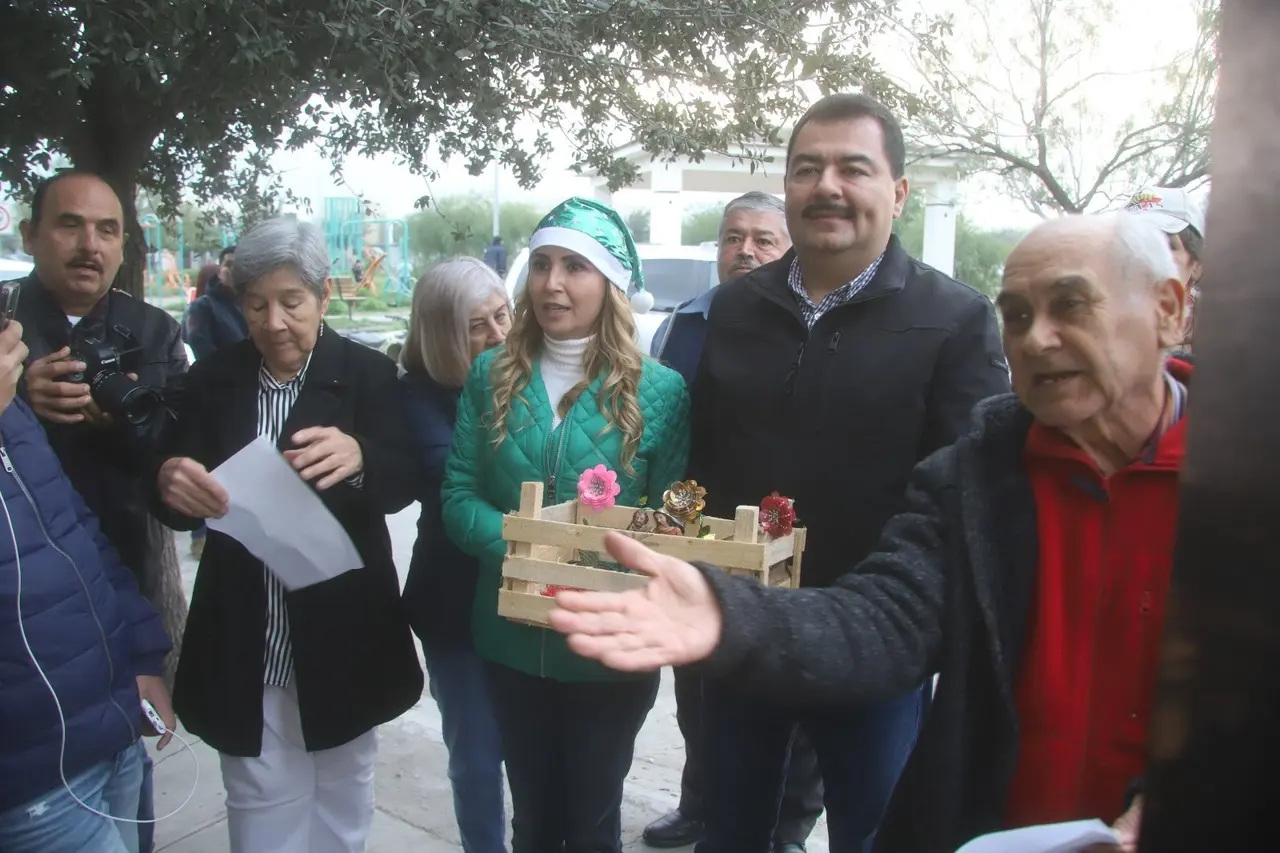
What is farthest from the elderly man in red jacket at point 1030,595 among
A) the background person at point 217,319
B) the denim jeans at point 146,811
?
the background person at point 217,319

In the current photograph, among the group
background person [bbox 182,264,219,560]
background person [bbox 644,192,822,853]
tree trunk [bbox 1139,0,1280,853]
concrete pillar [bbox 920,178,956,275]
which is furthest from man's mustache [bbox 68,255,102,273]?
concrete pillar [bbox 920,178,956,275]

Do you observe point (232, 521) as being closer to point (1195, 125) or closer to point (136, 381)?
point (136, 381)

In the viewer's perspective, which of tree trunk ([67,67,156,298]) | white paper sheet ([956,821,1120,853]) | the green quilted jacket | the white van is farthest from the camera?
the white van

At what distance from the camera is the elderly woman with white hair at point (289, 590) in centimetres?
228

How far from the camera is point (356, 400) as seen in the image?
7.92ft

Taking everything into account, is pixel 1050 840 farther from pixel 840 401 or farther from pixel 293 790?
pixel 293 790

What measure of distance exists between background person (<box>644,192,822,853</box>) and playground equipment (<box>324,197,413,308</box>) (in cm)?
1410

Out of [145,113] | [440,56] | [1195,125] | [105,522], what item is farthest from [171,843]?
[1195,125]

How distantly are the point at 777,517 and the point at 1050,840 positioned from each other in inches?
38.2

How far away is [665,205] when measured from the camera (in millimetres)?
16453

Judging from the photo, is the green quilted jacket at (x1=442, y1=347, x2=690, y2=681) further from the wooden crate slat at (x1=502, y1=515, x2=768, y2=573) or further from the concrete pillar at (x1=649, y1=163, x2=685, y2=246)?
the concrete pillar at (x1=649, y1=163, x2=685, y2=246)

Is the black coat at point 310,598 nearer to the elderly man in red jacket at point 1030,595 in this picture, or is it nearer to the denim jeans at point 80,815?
the denim jeans at point 80,815

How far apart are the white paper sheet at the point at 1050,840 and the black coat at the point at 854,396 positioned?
3.43ft

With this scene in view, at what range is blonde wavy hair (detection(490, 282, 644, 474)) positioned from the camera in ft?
7.42
